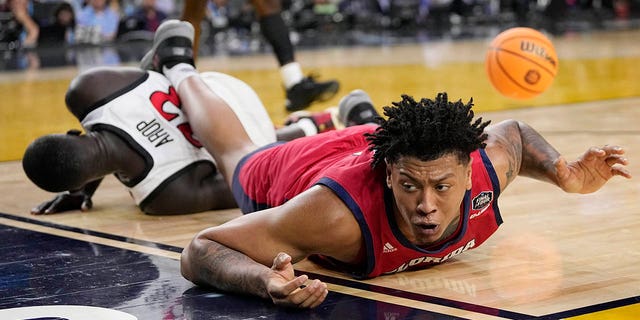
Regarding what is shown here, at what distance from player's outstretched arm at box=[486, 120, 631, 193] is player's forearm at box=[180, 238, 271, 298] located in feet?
3.55

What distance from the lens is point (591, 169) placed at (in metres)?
4.44

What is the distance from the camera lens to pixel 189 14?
823cm

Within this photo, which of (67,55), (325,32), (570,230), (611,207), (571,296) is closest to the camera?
(571,296)

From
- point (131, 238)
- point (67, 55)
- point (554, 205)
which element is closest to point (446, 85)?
point (554, 205)

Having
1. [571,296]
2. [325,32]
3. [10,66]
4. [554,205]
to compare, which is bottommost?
[325,32]

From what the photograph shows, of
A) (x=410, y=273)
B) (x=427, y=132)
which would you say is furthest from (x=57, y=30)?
(x=427, y=132)

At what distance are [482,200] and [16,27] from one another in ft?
57.6

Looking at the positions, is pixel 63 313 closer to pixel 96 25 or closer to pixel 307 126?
pixel 307 126

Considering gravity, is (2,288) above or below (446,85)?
above

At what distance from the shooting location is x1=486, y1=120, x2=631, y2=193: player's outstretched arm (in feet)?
14.2

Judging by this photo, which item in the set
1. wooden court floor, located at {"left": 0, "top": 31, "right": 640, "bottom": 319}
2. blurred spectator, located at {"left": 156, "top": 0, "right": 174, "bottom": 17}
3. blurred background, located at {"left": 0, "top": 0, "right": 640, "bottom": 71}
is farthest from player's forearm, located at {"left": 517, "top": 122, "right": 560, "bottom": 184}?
blurred spectator, located at {"left": 156, "top": 0, "right": 174, "bottom": 17}

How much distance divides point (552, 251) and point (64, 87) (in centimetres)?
944

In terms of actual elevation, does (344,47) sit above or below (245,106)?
below

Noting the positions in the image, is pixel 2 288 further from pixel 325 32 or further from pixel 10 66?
Answer: pixel 325 32
